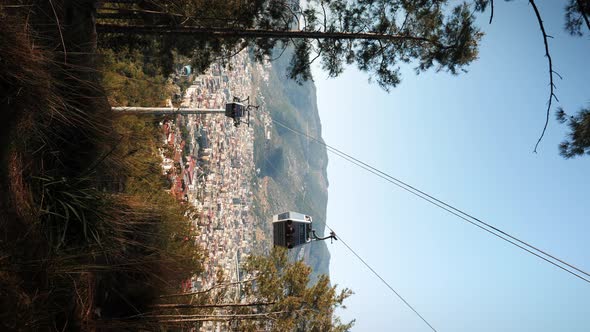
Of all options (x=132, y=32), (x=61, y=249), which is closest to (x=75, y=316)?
(x=61, y=249)

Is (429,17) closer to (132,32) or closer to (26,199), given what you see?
(132,32)

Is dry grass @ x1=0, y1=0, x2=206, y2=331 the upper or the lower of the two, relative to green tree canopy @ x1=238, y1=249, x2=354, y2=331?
upper

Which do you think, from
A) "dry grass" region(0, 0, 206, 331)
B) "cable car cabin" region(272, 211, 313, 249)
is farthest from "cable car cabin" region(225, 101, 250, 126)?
"dry grass" region(0, 0, 206, 331)

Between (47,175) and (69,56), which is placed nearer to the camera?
(47,175)

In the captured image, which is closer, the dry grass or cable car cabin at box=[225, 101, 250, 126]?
the dry grass

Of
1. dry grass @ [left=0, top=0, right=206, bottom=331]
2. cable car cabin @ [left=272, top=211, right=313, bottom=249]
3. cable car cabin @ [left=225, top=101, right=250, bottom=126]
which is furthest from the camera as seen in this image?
cable car cabin @ [left=225, top=101, right=250, bottom=126]

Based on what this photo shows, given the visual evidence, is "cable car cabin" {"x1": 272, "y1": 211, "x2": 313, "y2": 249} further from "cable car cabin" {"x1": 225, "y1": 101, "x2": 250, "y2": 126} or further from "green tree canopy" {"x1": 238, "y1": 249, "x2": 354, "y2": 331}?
"cable car cabin" {"x1": 225, "y1": 101, "x2": 250, "y2": 126}

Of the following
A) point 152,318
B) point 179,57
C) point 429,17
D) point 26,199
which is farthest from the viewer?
point 179,57

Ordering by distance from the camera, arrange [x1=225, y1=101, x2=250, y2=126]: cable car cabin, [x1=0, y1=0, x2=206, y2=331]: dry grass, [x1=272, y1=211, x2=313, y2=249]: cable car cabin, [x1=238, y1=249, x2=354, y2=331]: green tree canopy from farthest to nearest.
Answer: [x1=225, y1=101, x2=250, y2=126]: cable car cabin, [x1=238, y1=249, x2=354, y2=331]: green tree canopy, [x1=272, y1=211, x2=313, y2=249]: cable car cabin, [x1=0, y1=0, x2=206, y2=331]: dry grass
